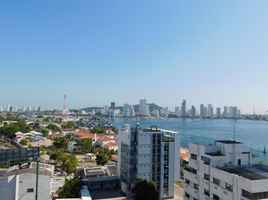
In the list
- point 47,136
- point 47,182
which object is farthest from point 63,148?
point 47,182

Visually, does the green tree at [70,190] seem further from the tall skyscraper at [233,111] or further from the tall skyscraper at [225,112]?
the tall skyscraper at [225,112]

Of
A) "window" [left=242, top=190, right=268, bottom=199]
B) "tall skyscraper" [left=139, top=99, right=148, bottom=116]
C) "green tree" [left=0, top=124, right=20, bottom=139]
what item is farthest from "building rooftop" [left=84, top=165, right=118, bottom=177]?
"tall skyscraper" [left=139, top=99, right=148, bottom=116]

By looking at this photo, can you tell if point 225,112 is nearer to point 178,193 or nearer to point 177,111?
point 177,111

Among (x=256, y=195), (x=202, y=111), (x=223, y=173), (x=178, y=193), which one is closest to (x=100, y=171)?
(x=178, y=193)

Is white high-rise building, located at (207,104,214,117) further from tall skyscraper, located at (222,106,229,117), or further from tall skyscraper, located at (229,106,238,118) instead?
tall skyscraper, located at (229,106,238,118)

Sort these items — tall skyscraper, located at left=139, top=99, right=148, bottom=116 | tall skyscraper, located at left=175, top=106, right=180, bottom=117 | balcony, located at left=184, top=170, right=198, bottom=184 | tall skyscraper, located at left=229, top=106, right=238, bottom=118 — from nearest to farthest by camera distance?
1. balcony, located at left=184, top=170, right=198, bottom=184
2. tall skyscraper, located at left=229, top=106, right=238, bottom=118
3. tall skyscraper, located at left=139, top=99, right=148, bottom=116
4. tall skyscraper, located at left=175, top=106, right=180, bottom=117

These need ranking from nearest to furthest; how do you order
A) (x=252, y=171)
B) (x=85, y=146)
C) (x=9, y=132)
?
(x=252, y=171) < (x=85, y=146) < (x=9, y=132)

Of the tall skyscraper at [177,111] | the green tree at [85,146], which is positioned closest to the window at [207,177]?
the green tree at [85,146]
